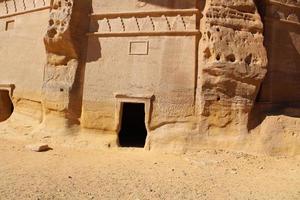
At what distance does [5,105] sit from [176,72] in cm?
757

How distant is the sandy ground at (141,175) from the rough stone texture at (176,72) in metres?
0.82

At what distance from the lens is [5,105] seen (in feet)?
49.8

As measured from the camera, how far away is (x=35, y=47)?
1358 centimetres

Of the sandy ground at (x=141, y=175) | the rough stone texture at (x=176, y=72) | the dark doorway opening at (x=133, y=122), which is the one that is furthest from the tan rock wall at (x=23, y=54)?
the dark doorway opening at (x=133, y=122)

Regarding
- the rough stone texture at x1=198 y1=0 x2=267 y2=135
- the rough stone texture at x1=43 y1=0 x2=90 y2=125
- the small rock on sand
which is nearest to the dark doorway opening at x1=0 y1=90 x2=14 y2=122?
the rough stone texture at x1=43 y1=0 x2=90 y2=125

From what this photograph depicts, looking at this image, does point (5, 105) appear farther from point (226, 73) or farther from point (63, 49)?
point (226, 73)

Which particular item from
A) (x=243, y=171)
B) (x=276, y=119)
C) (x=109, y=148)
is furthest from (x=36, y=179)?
(x=276, y=119)

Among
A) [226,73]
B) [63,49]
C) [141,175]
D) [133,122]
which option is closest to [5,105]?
[63,49]

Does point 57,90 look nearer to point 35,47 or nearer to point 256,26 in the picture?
point 35,47

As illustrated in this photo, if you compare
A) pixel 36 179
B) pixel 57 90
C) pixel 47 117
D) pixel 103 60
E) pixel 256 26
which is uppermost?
pixel 256 26

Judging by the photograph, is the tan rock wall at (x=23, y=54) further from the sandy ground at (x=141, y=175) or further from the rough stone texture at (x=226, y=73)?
the rough stone texture at (x=226, y=73)

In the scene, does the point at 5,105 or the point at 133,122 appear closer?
the point at 5,105

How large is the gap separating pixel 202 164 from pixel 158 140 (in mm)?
1848

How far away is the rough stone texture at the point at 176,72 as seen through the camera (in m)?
10.9
